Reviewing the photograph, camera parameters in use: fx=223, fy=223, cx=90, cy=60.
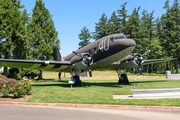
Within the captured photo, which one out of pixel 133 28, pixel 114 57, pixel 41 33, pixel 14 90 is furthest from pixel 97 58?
pixel 133 28

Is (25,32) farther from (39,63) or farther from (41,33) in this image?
(39,63)

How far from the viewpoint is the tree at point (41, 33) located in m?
45.6

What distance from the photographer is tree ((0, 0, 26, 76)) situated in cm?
3944

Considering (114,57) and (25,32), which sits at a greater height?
(25,32)

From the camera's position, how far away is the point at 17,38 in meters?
41.3

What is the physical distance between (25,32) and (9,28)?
116 inches

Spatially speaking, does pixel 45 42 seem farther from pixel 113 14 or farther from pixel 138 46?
pixel 113 14

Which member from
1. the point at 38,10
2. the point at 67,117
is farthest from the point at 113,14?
the point at 67,117

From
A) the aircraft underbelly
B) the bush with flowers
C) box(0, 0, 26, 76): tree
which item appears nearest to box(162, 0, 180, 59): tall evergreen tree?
box(0, 0, 26, 76): tree

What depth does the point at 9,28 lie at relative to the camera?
40469 millimetres

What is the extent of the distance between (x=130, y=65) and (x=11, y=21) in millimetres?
25074

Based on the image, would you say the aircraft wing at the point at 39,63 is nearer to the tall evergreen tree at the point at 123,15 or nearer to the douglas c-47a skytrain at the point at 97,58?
the douglas c-47a skytrain at the point at 97,58

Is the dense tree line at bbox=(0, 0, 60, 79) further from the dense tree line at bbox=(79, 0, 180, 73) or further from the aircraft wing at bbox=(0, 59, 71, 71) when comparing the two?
the dense tree line at bbox=(79, 0, 180, 73)

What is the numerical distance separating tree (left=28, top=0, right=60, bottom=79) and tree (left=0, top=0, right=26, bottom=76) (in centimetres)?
335
